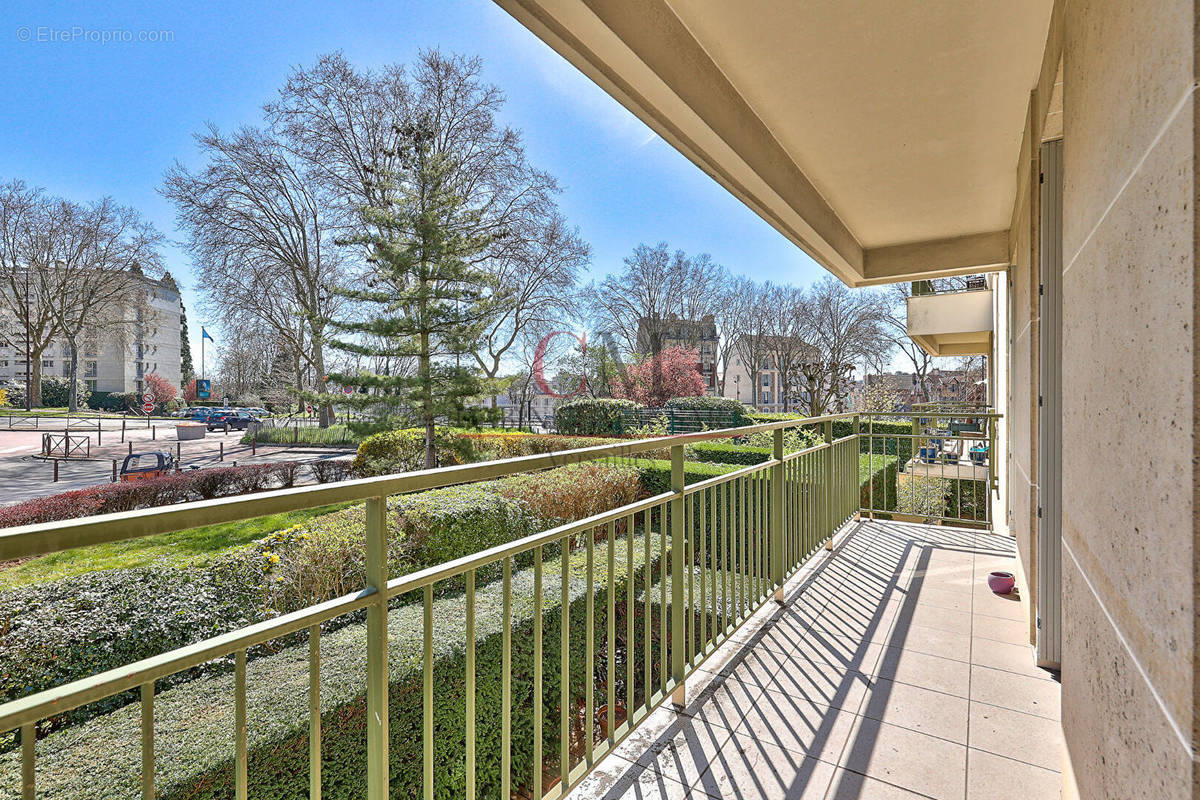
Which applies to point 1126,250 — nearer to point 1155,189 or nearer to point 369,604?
point 1155,189

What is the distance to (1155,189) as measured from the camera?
76cm

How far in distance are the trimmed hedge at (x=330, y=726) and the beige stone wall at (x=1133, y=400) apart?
1.32m

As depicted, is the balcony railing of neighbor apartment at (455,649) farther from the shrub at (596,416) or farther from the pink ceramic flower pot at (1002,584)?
Answer: the shrub at (596,416)

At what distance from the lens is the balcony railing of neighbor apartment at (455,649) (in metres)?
0.72

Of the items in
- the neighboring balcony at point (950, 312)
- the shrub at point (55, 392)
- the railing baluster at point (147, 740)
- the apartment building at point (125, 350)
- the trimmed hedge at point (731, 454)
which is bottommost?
the trimmed hedge at point (731, 454)

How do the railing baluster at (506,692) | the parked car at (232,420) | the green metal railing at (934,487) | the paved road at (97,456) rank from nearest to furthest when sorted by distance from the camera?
1. the railing baluster at (506,692)
2. the green metal railing at (934,487)
3. the paved road at (97,456)
4. the parked car at (232,420)

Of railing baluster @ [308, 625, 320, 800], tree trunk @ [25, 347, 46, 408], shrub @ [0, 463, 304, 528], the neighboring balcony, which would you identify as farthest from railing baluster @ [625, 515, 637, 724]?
tree trunk @ [25, 347, 46, 408]

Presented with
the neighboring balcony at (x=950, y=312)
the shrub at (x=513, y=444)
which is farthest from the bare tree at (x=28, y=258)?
the neighboring balcony at (x=950, y=312)

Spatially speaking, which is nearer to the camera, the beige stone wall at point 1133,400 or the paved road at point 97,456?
the beige stone wall at point 1133,400

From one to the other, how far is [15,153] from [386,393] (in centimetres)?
1209

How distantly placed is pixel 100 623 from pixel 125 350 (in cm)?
2091

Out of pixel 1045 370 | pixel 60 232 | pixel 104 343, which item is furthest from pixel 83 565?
pixel 104 343

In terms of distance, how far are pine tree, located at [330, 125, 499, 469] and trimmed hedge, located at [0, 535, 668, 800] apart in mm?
7945

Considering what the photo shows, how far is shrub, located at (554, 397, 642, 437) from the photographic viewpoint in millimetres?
14953
